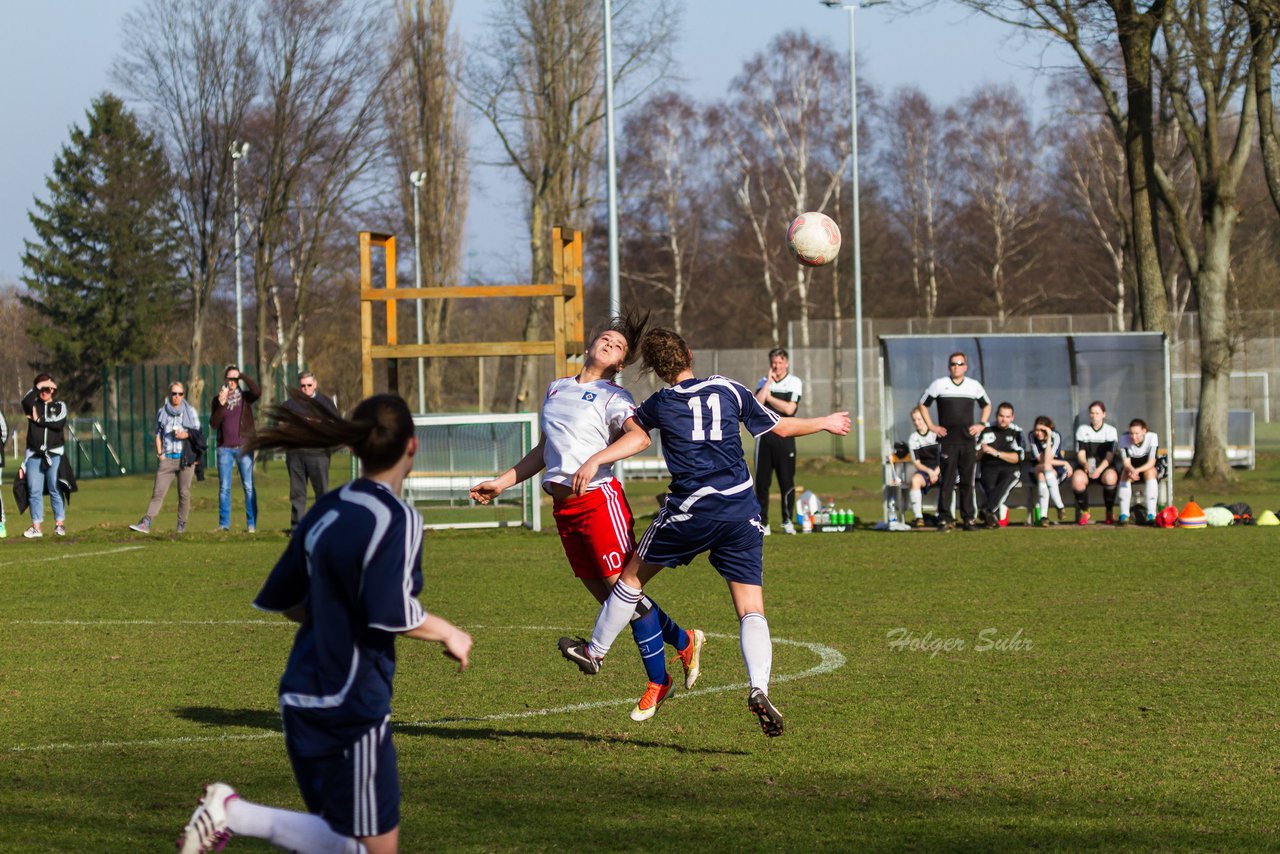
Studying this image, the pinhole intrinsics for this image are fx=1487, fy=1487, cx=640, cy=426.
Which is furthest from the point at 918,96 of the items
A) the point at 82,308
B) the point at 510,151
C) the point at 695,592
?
the point at 695,592

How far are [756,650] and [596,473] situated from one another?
126 cm

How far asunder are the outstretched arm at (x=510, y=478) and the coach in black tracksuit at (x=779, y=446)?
8053 mm

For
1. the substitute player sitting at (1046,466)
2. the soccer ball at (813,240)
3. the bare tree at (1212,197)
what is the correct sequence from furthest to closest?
1. the bare tree at (1212,197)
2. the substitute player sitting at (1046,466)
3. the soccer ball at (813,240)

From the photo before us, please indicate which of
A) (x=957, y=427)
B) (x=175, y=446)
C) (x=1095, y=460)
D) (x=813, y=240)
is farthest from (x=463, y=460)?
(x=813, y=240)

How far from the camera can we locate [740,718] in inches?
282

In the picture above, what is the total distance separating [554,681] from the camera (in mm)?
8289

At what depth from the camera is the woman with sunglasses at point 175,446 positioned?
18281 mm

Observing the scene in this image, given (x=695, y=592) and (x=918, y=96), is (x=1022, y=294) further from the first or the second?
(x=695, y=592)

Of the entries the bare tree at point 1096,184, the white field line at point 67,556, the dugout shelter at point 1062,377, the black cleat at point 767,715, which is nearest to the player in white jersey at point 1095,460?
the dugout shelter at point 1062,377

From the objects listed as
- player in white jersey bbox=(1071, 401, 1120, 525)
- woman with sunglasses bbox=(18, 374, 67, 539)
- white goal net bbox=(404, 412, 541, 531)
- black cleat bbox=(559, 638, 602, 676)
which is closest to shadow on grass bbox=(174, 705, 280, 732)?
black cleat bbox=(559, 638, 602, 676)

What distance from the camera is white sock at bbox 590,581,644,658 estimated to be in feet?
22.9

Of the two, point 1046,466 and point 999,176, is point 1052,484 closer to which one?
point 1046,466

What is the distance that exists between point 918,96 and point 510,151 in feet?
79.3

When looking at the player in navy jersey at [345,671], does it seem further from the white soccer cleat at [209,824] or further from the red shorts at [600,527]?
the red shorts at [600,527]
